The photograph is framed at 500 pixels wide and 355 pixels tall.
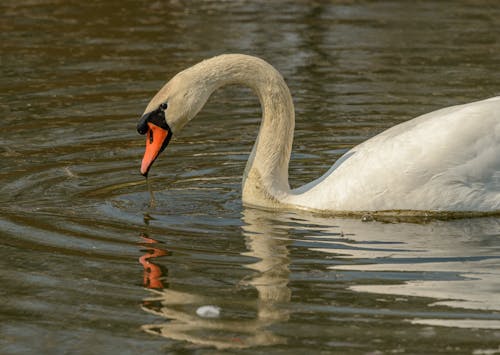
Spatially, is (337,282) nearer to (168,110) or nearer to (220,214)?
(220,214)

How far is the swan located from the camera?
28.7ft

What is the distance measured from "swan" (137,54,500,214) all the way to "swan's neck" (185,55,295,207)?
2 centimetres

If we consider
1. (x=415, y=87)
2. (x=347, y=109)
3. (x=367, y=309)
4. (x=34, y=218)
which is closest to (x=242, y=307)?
(x=367, y=309)

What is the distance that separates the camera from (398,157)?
28.7ft

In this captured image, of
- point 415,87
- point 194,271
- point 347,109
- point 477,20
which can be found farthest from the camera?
point 477,20

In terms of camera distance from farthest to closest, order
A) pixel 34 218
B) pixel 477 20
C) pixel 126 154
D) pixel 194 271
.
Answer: pixel 477 20
pixel 126 154
pixel 34 218
pixel 194 271

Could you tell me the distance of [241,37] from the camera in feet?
52.4

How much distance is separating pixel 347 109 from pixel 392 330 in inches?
249

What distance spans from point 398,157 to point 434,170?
0.86 ft

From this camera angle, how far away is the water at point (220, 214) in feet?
21.4

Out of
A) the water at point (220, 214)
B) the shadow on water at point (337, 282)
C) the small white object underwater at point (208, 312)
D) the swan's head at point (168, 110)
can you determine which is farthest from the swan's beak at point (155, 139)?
the small white object underwater at point (208, 312)

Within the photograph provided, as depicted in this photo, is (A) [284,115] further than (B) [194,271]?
Yes

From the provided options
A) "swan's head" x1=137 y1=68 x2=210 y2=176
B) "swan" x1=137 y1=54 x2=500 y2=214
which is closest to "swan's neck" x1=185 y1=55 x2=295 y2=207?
"swan" x1=137 y1=54 x2=500 y2=214

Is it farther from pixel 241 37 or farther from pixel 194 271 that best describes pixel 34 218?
pixel 241 37
